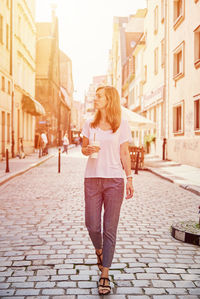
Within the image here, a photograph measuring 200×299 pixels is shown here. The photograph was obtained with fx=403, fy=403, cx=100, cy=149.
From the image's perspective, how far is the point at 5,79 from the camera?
890 inches

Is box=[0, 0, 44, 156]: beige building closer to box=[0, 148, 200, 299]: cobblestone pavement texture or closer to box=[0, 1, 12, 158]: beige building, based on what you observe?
box=[0, 1, 12, 158]: beige building

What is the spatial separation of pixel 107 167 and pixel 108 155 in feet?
0.35

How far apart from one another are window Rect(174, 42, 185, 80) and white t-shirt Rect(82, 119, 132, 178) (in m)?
16.5

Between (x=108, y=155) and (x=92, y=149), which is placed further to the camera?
(x=108, y=155)

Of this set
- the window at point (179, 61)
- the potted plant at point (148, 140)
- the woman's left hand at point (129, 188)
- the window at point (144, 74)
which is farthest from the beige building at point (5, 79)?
the woman's left hand at point (129, 188)

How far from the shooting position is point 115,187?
349cm

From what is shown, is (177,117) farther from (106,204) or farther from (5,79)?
(106,204)

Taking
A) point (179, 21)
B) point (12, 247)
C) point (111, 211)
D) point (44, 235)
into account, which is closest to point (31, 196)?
point (44, 235)

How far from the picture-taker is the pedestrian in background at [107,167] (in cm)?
350

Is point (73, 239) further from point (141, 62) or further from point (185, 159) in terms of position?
point (141, 62)

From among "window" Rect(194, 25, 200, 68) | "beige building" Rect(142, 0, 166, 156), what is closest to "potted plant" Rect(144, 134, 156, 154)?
"beige building" Rect(142, 0, 166, 156)

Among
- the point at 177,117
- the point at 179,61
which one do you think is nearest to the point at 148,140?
the point at 177,117

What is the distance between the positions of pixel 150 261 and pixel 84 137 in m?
1.55

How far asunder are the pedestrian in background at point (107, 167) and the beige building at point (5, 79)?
1838 centimetres
